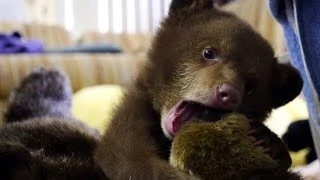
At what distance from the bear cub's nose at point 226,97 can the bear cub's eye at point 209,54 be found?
78 mm

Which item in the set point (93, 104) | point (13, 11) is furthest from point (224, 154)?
point (13, 11)

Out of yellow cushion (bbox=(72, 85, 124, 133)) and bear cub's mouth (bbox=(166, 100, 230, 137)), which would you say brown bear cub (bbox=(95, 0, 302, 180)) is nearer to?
bear cub's mouth (bbox=(166, 100, 230, 137))

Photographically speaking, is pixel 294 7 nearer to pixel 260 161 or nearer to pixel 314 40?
pixel 314 40

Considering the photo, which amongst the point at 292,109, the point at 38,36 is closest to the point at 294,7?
the point at 292,109

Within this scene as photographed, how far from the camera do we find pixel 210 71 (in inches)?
28.2

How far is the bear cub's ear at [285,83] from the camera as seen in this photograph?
80 centimetres

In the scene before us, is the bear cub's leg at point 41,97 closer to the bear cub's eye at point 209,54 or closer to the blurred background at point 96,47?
Answer: the blurred background at point 96,47

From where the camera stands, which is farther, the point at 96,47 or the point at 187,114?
the point at 96,47

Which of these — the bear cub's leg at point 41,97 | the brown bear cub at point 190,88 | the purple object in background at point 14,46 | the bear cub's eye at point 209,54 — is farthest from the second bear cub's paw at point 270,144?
the purple object in background at point 14,46

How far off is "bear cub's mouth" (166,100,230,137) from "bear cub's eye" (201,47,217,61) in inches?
3.4

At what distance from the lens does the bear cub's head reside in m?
0.66

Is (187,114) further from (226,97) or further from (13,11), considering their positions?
(13,11)

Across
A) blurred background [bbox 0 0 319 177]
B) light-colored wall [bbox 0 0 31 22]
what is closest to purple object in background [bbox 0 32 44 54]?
blurred background [bbox 0 0 319 177]

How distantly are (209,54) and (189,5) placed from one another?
16 cm
